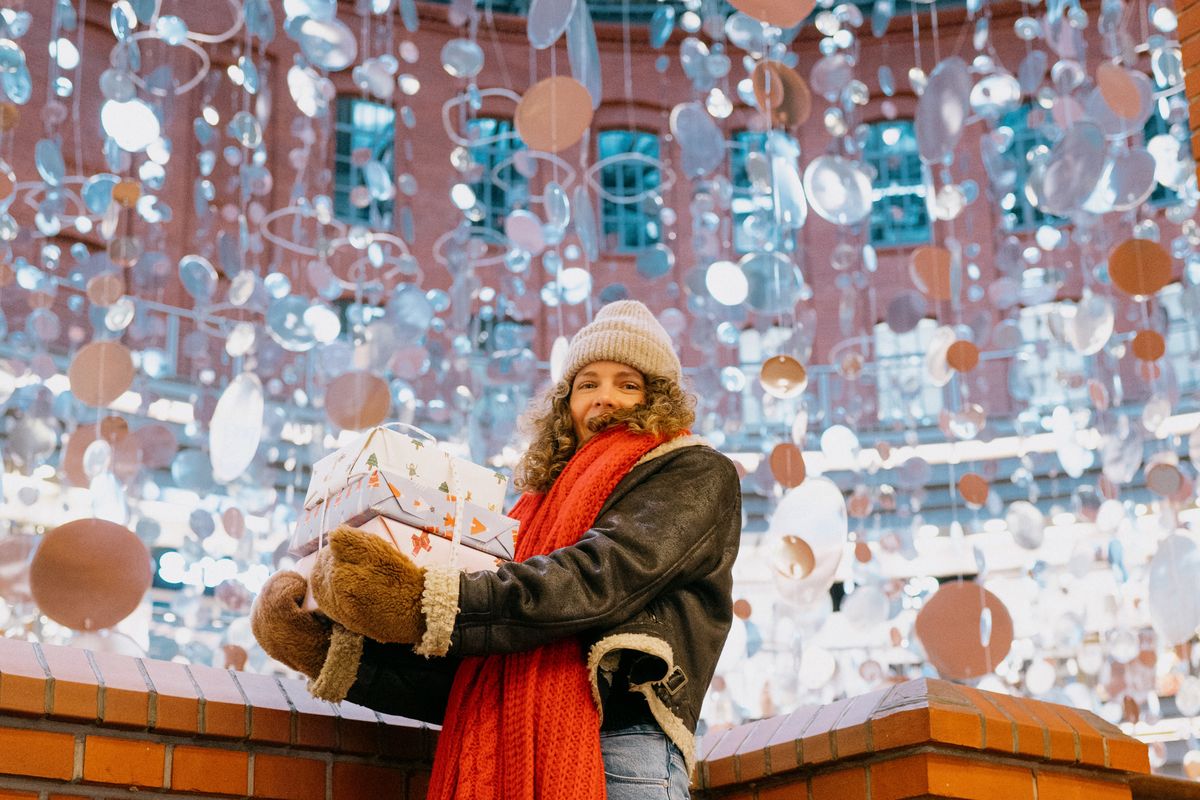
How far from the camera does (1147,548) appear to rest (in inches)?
425

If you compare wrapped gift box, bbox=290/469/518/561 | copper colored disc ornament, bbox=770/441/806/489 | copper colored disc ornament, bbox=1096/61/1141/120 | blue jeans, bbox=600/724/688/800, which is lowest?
blue jeans, bbox=600/724/688/800

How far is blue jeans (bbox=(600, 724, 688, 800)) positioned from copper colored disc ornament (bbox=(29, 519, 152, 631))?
2388 millimetres

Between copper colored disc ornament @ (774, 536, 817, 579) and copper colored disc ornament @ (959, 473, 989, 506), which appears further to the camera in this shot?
copper colored disc ornament @ (959, 473, 989, 506)

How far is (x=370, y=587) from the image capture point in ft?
7.77

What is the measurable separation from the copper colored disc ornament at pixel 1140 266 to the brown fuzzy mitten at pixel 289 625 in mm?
3715

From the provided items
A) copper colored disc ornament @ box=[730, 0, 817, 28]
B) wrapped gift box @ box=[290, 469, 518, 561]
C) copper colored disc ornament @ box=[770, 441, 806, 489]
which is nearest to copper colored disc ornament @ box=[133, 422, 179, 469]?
copper colored disc ornament @ box=[770, 441, 806, 489]

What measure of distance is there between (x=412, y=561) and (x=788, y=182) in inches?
194

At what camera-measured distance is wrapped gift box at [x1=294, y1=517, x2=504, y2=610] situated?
247 centimetres

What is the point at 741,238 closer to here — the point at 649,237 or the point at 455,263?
the point at 649,237

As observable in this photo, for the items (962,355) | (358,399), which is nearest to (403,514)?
(358,399)

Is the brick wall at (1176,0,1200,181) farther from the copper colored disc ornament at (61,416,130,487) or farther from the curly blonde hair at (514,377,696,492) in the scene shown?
the copper colored disc ornament at (61,416,130,487)

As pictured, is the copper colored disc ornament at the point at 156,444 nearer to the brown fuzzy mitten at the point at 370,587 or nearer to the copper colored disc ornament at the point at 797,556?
the copper colored disc ornament at the point at 797,556

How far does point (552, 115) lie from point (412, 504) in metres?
3.36

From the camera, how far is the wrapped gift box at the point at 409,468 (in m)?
2.52
